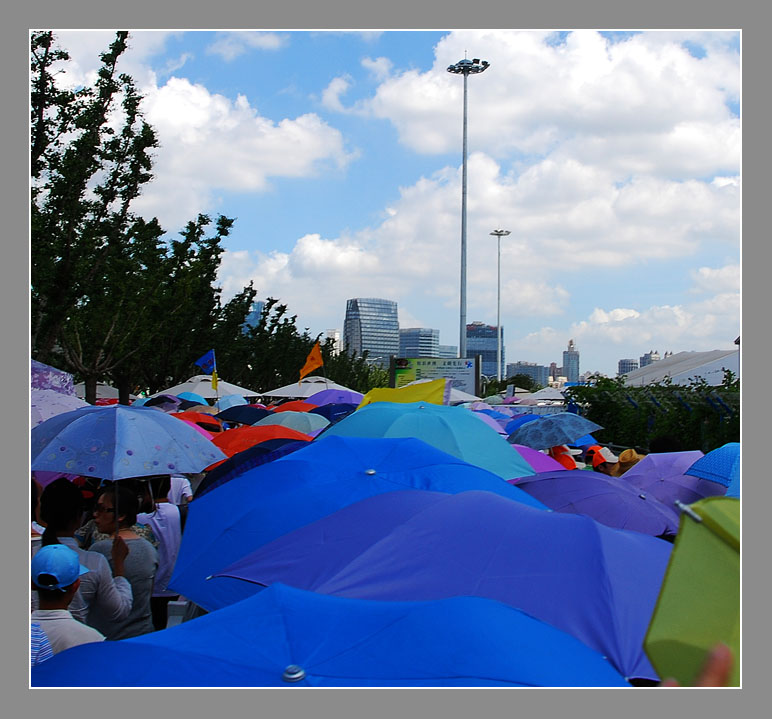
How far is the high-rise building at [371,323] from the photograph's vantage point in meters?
191

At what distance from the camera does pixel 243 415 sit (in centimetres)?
1816

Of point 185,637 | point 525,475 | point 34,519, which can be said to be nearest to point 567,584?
point 185,637

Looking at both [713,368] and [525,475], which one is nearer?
[525,475]

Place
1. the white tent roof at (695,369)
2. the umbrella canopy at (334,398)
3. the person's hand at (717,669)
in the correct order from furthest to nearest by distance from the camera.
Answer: the white tent roof at (695,369)
the umbrella canopy at (334,398)
the person's hand at (717,669)

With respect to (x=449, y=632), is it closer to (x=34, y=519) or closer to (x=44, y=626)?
(x=44, y=626)

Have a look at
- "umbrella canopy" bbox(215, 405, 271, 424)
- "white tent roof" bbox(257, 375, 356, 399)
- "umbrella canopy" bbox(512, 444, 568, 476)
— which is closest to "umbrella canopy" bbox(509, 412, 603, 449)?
"umbrella canopy" bbox(512, 444, 568, 476)

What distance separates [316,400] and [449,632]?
19954 mm

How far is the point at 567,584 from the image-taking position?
12.0 feet

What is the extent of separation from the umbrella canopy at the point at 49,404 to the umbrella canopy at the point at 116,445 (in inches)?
35.9

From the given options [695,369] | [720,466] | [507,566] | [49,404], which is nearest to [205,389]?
[695,369]

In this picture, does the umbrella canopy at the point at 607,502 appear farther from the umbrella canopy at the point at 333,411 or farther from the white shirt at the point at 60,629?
the umbrella canopy at the point at 333,411

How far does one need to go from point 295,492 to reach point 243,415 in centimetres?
1270

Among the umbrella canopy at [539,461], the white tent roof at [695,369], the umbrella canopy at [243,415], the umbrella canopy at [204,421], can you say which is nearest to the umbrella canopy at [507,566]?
the umbrella canopy at [539,461]

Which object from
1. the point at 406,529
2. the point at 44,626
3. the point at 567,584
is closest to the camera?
the point at 567,584
